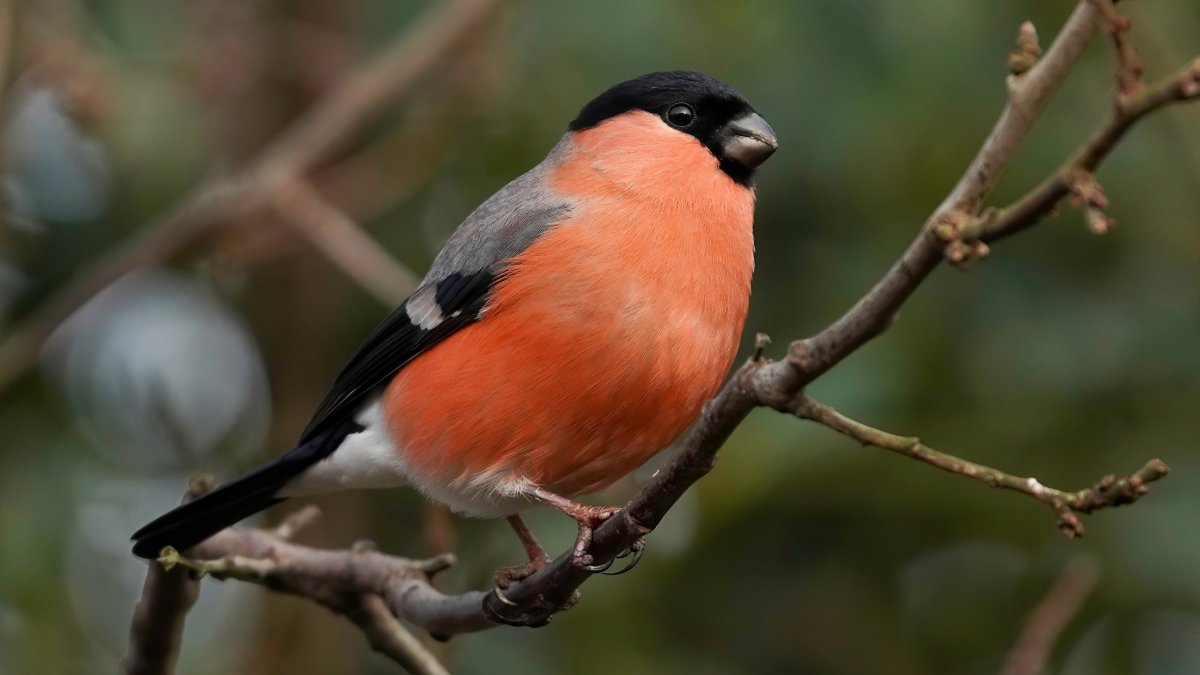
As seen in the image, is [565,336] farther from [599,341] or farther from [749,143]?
[749,143]

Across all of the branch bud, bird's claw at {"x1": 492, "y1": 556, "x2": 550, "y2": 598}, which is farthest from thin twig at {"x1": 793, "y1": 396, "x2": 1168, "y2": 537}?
bird's claw at {"x1": 492, "y1": 556, "x2": 550, "y2": 598}

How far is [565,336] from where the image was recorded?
10.8 feet

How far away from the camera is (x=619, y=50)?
468cm

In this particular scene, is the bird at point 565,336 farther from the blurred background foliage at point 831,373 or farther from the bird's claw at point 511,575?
the blurred background foliage at point 831,373

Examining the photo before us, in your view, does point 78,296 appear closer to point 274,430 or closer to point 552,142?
point 274,430

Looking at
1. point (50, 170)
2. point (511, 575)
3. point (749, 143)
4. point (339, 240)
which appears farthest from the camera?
point (50, 170)

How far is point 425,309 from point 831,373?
1.33 m

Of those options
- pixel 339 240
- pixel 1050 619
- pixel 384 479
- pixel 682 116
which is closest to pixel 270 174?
pixel 339 240

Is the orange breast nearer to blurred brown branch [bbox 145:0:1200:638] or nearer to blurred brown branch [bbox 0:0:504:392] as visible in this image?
blurred brown branch [bbox 145:0:1200:638]

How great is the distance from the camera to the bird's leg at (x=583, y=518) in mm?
2713

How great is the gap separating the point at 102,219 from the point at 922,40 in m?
3.37

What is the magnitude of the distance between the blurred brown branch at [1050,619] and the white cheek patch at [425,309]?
174 centimetres

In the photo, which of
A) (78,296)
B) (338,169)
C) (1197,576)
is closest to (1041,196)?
(1197,576)

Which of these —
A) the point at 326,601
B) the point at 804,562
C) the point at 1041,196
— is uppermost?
the point at 1041,196
